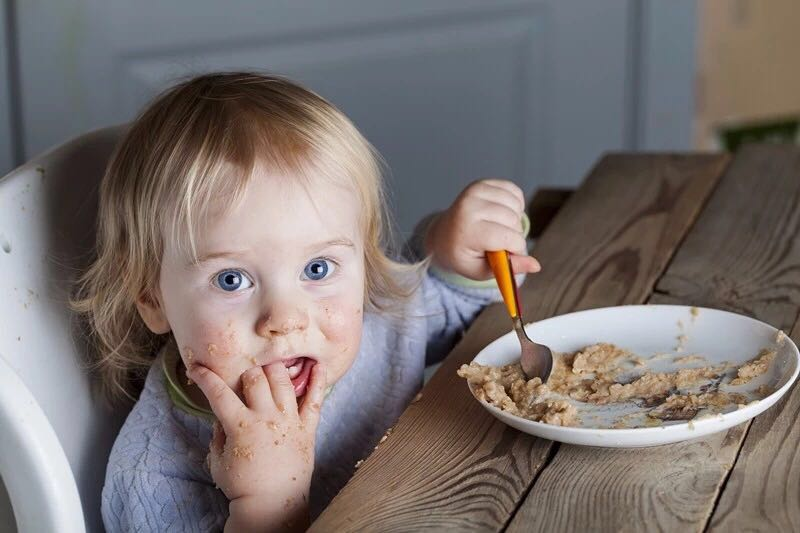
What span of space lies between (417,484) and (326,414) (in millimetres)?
404

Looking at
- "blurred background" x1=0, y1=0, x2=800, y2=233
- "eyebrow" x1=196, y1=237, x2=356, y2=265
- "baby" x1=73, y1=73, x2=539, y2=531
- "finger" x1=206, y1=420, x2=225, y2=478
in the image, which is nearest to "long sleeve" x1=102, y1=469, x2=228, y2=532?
"baby" x1=73, y1=73, x2=539, y2=531

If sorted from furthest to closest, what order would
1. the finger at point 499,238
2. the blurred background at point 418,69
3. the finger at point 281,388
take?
the blurred background at point 418,69 → the finger at point 499,238 → the finger at point 281,388

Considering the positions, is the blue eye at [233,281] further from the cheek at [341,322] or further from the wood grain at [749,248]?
the wood grain at [749,248]

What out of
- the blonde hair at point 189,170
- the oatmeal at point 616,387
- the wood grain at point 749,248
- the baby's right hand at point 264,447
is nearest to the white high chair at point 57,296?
the blonde hair at point 189,170

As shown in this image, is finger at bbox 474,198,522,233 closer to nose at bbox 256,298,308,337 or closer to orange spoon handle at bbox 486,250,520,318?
orange spoon handle at bbox 486,250,520,318

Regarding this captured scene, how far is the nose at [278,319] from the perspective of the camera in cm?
107

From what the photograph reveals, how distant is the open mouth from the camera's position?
1.12m

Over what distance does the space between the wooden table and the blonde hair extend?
0.23 metres

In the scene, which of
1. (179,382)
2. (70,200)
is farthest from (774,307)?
(70,200)

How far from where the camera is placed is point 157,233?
1125 mm

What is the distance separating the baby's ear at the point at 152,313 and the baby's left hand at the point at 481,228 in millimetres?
328

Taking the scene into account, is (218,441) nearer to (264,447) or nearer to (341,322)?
(264,447)

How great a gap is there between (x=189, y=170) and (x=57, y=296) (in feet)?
0.71

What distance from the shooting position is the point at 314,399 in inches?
42.3
